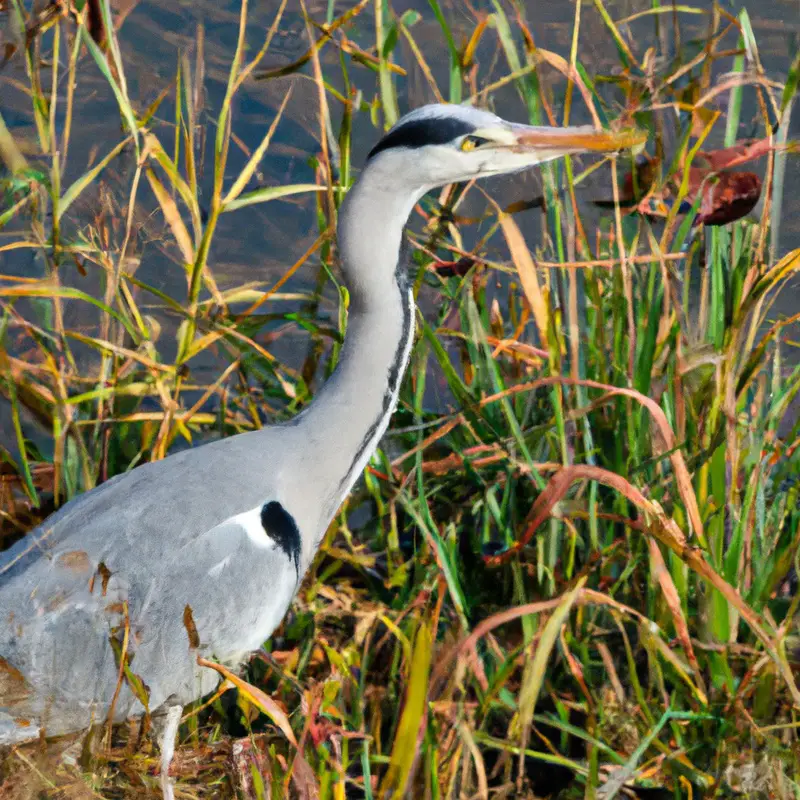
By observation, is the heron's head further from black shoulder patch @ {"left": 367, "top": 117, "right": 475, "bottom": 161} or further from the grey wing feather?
the grey wing feather

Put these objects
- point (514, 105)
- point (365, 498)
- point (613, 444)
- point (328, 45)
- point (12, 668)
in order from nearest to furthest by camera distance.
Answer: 1. point (12, 668)
2. point (613, 444)
3. point (365, 498)
4. point (514, 105)
5. point (328, 45)

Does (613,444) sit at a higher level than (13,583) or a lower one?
lower

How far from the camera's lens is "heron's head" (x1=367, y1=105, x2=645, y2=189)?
206cm

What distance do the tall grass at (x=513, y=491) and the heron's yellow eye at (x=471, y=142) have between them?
19 centimetres

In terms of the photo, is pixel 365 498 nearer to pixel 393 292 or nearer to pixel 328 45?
pixel 393 292

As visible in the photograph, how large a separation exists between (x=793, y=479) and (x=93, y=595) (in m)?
1.50

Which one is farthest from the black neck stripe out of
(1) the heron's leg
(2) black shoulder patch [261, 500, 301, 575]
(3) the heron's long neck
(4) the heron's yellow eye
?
(1) the heron's leg

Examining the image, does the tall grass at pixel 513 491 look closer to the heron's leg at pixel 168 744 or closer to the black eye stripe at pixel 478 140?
the heron's leg at pixel 168 744

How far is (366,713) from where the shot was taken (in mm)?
2236

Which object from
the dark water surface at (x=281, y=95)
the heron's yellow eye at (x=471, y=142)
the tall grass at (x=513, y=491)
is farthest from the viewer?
the dark water surface at (x=281, y=95)

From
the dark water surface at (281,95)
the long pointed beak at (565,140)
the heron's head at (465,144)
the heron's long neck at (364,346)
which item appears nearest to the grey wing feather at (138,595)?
the heron's long neck at (364,346)

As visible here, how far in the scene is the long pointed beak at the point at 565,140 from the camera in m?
2.10

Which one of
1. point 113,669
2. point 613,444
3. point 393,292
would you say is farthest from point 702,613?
point 113,669

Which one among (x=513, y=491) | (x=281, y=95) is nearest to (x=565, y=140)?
(x=513, y=491)
